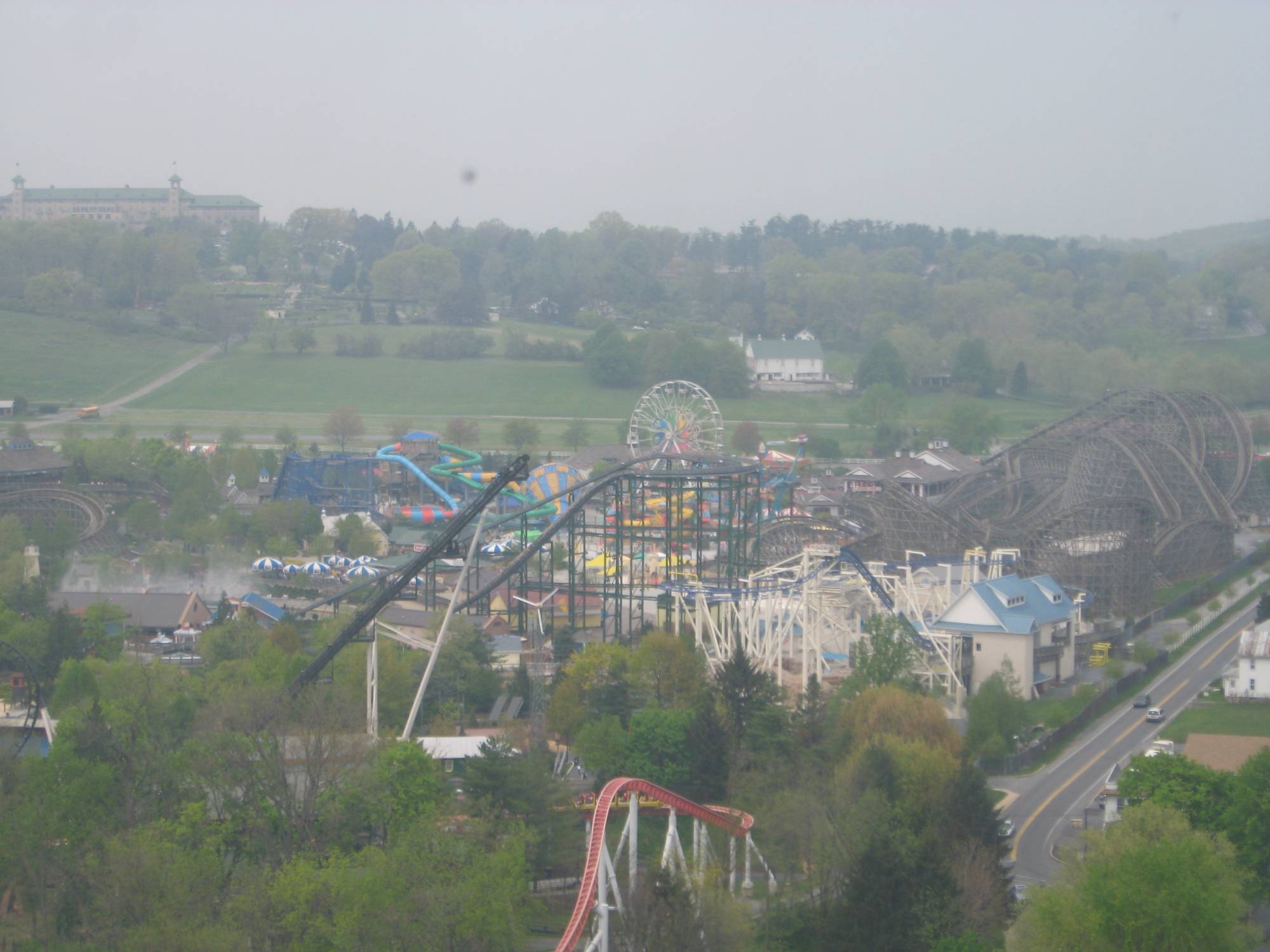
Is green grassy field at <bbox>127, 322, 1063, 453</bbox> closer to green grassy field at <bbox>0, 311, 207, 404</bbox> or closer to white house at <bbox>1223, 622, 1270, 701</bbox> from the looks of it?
green grassy field at <bbox>0, 311, 207, 404</bbox>

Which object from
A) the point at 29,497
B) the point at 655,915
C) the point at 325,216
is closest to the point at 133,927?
the point at 655,915

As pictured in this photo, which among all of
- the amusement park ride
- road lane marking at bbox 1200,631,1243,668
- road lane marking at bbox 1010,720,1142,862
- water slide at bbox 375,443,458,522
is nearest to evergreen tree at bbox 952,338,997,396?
water slide at bbox 375,443,458,522

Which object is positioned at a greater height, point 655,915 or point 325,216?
point 325,216

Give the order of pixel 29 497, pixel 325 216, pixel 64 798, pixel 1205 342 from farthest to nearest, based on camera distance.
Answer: pixel 325 216 → pixel 1205 342 → pixel 29 497 → pixel 64 798

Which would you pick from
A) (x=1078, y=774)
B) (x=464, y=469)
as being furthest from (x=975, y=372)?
(x=1078, y=774)

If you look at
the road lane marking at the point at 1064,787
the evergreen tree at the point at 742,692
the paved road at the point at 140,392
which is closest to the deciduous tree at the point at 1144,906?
the road lane marking at the point at 1064,787

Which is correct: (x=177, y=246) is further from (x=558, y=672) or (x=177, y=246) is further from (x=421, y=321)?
(x=558, y=672)
